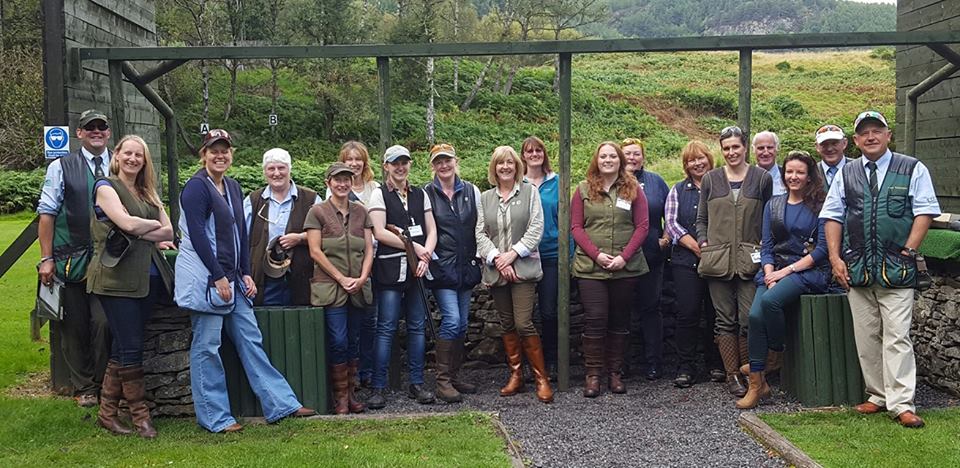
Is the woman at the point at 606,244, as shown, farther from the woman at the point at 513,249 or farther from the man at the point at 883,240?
Result: the man at the point at 883,240

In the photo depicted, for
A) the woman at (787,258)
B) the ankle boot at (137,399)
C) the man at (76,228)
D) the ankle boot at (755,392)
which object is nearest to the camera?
the ankle boot at (137,399)

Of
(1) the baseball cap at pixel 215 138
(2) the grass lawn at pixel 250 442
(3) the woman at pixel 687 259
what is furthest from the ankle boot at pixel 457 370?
(1) the baseball cap at pixel 215 138

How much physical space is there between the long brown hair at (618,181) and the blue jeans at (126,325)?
3.25m

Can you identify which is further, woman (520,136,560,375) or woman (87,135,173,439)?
woman (520,136,560,375)

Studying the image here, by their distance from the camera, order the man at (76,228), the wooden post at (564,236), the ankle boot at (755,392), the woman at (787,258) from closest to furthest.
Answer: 1. the man at (76,228)
2. the woman at (787,258)
3. the ankle boot at (755,392)
4. the wooden post at (564,236)

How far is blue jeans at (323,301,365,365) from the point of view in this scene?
601 cm

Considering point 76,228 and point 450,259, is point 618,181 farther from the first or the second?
point 76,228

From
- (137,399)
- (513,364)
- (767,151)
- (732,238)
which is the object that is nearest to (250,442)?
(137,399)

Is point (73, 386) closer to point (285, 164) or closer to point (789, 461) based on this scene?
point (285, 164)

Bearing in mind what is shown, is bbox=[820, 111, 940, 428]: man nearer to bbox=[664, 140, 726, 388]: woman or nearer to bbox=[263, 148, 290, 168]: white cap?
bbox=[664, 140, 726, 388]: woman

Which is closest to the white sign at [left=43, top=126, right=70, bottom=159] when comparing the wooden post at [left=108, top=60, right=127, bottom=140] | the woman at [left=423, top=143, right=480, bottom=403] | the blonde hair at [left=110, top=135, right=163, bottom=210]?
the wooden post at [left=108, top=60, right=127, bottom=140]

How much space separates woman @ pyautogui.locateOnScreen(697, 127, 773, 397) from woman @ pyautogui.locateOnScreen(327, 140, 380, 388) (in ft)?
8.22

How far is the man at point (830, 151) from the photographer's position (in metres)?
6.37

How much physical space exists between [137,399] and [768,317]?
4.26m
